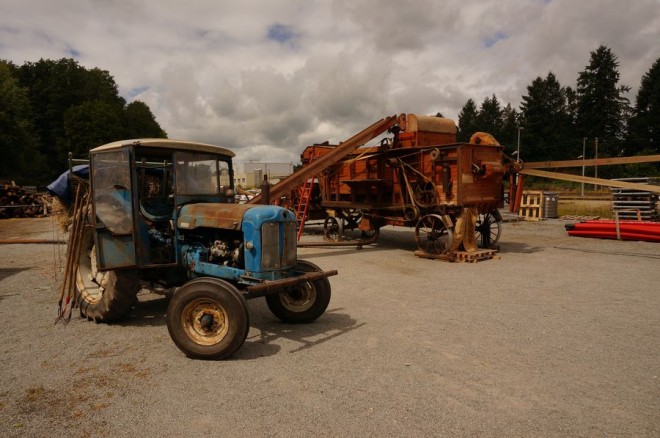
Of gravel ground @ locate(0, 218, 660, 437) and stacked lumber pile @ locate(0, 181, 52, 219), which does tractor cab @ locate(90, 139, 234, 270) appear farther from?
stacked lumber pile @ locate(0, 181, 52, 219)

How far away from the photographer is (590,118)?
2322 inches

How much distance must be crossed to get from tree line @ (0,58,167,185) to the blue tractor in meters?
37.3

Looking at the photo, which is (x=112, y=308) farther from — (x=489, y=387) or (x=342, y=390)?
(x=489, y=387)


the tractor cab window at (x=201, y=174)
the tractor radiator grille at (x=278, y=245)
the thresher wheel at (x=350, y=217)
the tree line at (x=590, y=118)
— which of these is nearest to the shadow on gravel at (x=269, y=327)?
the tractor radiator grille at (x=278, y=245)

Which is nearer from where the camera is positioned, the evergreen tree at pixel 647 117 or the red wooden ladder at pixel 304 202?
the red wooden ladder at pixel 304 202

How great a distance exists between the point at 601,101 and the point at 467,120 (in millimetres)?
25138

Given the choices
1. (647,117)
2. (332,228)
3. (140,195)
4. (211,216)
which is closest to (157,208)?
(140,195)

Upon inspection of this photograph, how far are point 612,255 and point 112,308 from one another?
11.1m

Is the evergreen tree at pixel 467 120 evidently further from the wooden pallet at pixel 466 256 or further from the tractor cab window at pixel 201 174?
the tractor cab window at pixel 201 174

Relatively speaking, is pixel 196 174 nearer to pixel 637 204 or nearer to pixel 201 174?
pixel 201 174

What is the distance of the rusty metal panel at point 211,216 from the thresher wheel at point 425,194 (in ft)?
20.7

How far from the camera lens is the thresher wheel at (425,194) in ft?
34.2

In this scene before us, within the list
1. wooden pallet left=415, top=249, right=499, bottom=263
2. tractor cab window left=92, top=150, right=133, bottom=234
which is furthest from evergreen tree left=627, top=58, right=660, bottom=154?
tractor cab window left=92, top=150, right=133, bottom=234

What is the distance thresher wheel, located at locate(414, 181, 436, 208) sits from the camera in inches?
410
